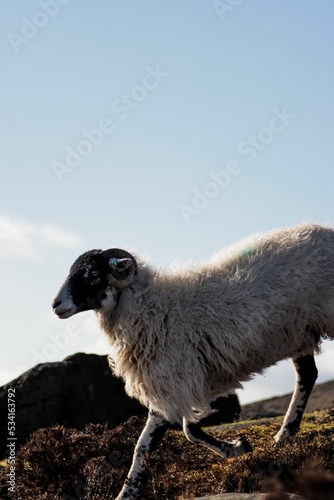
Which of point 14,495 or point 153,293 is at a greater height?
point 153,293

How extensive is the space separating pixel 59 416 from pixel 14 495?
16.0ft

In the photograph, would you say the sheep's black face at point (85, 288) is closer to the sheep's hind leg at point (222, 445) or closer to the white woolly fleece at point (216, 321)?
the white woolly fleece at point (216, 321)

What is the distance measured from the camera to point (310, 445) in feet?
29.6

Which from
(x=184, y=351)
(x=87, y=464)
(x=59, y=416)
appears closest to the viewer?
(x=184, y=351)

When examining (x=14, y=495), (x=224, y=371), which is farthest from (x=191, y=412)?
(x=14, y=495)

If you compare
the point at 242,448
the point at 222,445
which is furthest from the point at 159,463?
the point at 242,448

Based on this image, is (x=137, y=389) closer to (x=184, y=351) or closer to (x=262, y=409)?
(x=184, y=351)

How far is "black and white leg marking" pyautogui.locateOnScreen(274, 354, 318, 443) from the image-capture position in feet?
34.6

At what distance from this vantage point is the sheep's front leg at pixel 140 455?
8578mm

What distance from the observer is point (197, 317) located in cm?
910

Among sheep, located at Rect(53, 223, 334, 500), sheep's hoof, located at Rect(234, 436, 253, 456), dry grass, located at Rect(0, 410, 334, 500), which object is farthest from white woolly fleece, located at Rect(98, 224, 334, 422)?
dry grass, located at Rect(0, 410, 334, 500)

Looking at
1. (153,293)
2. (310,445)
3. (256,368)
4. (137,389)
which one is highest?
(153,293)

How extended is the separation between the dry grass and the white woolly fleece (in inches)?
31.3

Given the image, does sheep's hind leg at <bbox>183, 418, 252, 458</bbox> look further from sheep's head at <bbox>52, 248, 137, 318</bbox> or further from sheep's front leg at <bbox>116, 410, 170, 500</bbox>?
sheep's head at <bbox>52, 248, 137, 318</bbox>
